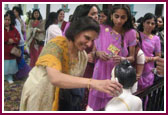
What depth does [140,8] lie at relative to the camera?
3.03m

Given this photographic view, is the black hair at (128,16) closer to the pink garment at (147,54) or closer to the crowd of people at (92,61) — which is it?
the crowd of people at (92,61)

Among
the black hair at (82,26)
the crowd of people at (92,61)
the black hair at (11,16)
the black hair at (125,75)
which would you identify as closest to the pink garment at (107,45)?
the crowd of people at (92,61)

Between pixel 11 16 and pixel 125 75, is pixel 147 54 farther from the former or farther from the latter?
pixel 11 16

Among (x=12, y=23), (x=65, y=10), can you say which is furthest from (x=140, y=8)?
(x=12, y=23)

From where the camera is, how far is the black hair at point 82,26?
103cm

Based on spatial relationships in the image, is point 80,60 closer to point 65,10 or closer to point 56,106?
point 56,106

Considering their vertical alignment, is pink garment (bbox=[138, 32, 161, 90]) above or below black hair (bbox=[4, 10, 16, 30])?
below

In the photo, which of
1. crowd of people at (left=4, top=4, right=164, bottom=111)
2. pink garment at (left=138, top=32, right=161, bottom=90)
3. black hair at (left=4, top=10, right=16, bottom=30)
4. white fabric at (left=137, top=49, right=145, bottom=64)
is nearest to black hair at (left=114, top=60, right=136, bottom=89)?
crowd of people at (left=4, top=4, right=164, bottom=111)

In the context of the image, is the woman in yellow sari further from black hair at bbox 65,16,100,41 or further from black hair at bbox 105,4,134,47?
black hair at bbox 105,4,134,47

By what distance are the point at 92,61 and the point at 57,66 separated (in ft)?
2.23

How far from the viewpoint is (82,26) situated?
1.04 meters

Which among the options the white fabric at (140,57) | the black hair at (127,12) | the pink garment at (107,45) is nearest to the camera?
the black hair at (127,12)

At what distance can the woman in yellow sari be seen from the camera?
964mm

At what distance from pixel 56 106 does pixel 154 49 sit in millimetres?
1313
